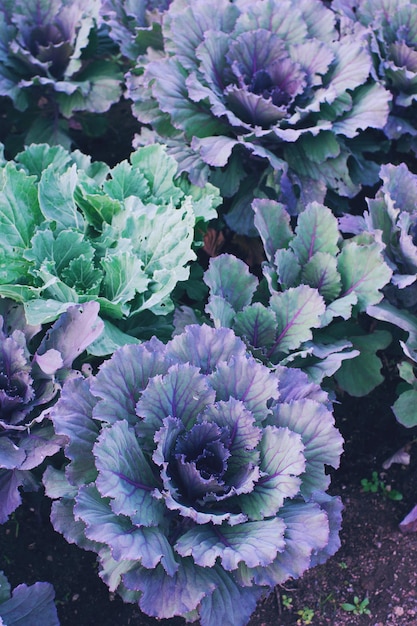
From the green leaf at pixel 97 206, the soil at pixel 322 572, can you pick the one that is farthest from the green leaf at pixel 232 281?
the soil at pixel 322 572

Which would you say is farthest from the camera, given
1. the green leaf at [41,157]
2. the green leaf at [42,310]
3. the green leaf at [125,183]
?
the green leaf at [41,157]

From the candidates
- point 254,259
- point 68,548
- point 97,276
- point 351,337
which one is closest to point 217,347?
point 97,276

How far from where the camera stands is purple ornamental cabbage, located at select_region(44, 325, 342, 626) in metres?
1.61

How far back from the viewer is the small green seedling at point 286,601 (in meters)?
2.27

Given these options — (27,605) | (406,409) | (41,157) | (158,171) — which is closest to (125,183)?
(158,171)

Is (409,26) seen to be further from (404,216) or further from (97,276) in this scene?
(97,276)

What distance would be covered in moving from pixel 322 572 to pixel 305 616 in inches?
6.6

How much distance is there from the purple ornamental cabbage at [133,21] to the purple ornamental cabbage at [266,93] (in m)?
0.23

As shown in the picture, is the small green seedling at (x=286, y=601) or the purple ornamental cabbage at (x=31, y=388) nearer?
the purple ornamental cabbage at (x=31, y=388)

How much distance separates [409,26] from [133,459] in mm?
2242

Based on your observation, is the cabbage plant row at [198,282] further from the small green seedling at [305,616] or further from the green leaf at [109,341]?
the small green seedling at [305,616]

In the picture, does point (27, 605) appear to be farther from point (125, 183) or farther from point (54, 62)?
point (54, 62)

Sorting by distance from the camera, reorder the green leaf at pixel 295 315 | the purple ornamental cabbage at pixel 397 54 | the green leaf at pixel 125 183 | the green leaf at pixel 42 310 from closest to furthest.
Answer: the green leaf at pixel 42 310 < the green leaf at pixel 295 315 < the green leaf at pixel 125 183 < the purple ornamental cabbage at pixel 397 54

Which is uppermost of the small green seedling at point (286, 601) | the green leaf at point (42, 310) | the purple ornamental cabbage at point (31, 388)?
the green leaf at point (42, 310)
